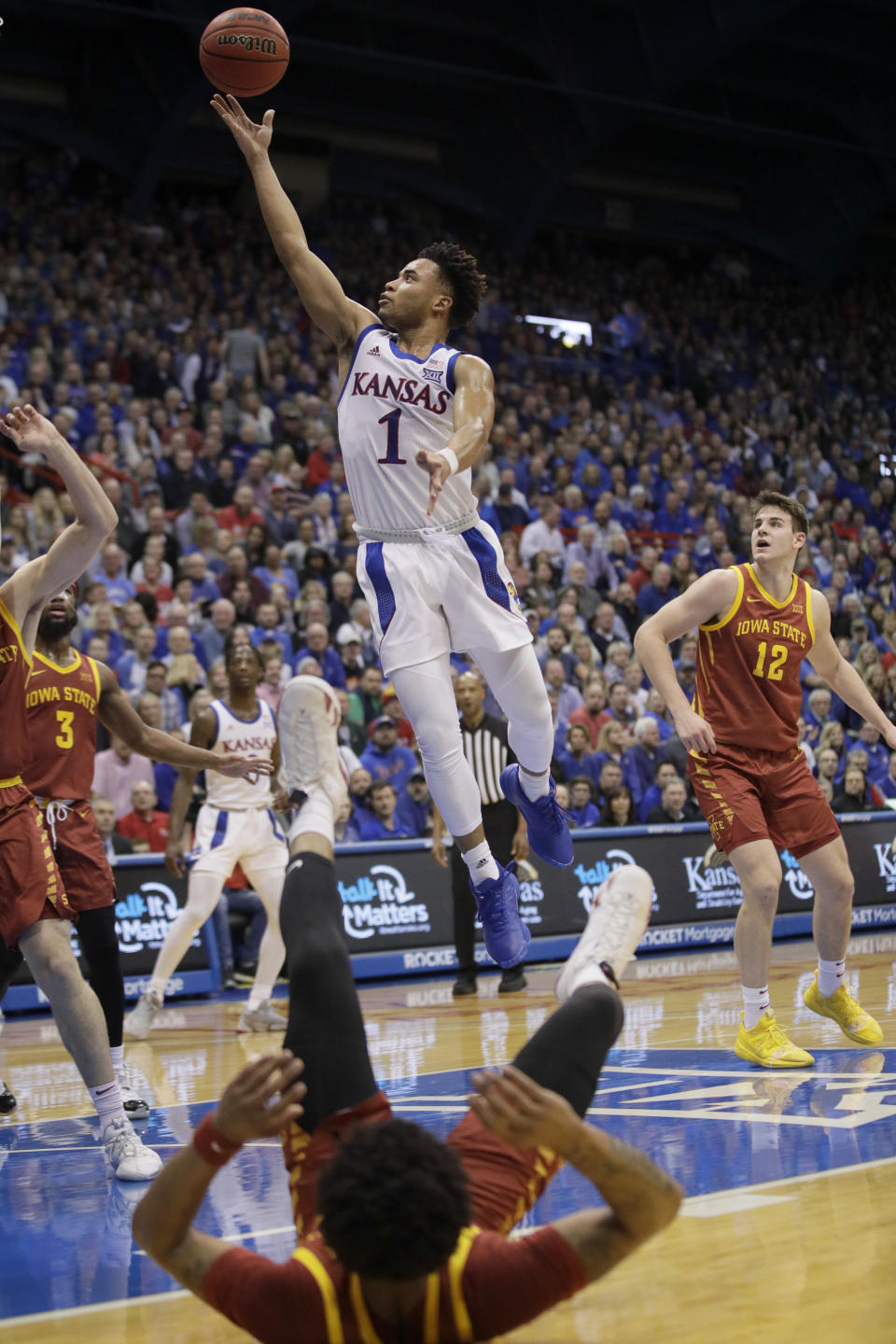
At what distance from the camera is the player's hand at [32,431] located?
4.71 m

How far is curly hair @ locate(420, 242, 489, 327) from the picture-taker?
5512mm

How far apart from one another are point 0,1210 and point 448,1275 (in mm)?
2380

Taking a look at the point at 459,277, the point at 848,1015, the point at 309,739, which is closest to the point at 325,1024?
the point at 309,739

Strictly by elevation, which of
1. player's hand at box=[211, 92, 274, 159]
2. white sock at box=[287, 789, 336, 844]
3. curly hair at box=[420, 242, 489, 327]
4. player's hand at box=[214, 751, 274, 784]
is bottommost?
white sock at box=[287, 789, 336, 844]

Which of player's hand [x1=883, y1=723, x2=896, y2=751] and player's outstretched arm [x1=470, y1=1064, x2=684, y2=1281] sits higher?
player's hand [x1=883, y1=723, x2=896, y2=751]

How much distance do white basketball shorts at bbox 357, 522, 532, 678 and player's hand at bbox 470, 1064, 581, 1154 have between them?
8.83ft

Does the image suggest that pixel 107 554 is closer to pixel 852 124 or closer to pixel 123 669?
pixel 123 669

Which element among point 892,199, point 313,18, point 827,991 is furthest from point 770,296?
point 827,991

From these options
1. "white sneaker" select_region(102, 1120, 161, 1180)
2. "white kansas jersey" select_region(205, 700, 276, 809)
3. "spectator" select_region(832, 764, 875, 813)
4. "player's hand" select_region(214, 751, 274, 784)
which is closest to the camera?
"white sneaker" select_region(102, 1120, 161, 1180)

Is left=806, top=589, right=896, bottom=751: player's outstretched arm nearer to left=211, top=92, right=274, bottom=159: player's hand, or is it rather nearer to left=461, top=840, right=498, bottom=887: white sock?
left=461, top=840, right=498, bottom=887: white sock

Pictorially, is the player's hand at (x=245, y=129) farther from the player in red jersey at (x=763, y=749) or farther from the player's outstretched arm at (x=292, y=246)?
the player in red jersey at (x=763, y=749)

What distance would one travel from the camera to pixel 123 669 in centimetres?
1206

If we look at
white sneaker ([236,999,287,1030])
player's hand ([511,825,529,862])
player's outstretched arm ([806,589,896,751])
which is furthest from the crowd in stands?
player's outstretched arm ([806,589,896,751])

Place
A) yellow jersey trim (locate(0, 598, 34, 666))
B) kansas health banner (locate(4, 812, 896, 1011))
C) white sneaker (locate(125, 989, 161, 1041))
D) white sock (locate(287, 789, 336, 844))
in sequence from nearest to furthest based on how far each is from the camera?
white sock (locate(287, 789, 336, 844)) → yellow jersey trim (locate(0, 598, 34, 666)) → white sneaker (locate(125, 989, 161, 1041)) → kansas health banner (locate(4, 812, 896, 1011))
